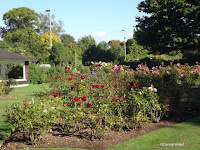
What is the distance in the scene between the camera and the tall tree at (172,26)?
A: 21.4 m

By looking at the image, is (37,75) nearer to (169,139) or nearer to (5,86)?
(5,86)

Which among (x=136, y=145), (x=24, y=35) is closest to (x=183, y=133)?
(x=136, y=145)

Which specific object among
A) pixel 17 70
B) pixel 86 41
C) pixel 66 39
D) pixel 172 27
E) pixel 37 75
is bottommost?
pixel 37 75

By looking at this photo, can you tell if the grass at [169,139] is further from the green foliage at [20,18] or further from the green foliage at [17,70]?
the green foliage at [20,18]

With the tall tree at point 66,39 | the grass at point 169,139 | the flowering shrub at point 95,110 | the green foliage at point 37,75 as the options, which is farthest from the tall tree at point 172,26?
the tall tree at point 66,39

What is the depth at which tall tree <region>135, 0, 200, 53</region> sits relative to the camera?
21.4 m

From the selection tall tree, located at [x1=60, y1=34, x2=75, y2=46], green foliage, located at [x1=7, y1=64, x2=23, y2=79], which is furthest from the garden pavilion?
tall tree, located at [x1=60, y1=34, x2=75, y2=46]

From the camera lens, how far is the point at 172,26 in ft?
74.6

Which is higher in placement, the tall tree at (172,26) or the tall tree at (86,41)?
the tall tree at (86,41)

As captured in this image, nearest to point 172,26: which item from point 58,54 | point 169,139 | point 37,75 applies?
point 37,75

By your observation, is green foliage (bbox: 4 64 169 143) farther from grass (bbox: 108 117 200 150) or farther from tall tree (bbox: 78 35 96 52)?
tall tree (bbox: 78 35 96 52)

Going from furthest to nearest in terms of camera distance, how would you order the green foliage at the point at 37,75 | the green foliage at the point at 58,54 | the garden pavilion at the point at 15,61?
the green foliage at the point at 58,54, the green foliage at the point at 37,75, the garden pavilion at the point at 15,61

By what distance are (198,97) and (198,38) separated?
46.6 ft

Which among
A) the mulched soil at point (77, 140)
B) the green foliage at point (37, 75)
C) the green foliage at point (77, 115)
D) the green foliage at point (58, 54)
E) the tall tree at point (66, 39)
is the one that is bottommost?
the mulched soil at point (77, 140)
